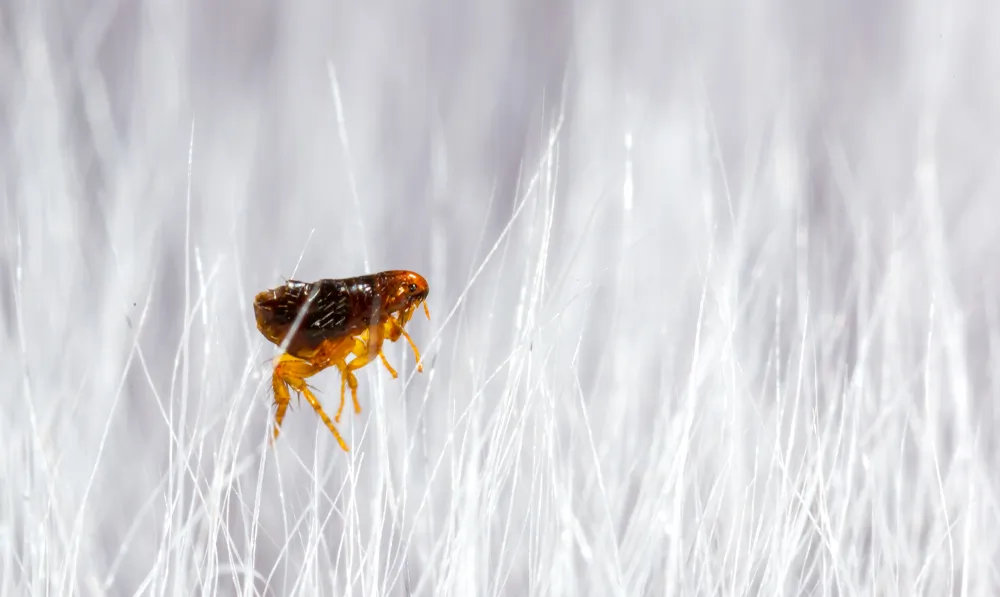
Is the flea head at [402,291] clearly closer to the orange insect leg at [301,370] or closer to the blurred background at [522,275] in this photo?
the orange insect leg at [301,370]

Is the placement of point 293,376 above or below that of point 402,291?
below

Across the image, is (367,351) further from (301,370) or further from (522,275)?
(522,275)

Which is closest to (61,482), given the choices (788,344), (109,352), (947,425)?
(109,352)

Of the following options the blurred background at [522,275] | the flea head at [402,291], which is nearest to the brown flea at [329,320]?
the flea head at [402,291]

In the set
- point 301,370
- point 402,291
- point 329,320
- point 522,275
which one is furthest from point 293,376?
point 522,275

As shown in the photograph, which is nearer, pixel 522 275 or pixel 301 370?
pixel 301 370

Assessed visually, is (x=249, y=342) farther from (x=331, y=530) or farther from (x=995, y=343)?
(x=995, y=343)
